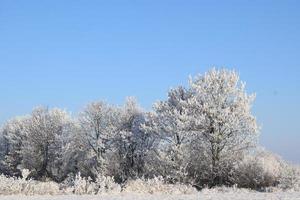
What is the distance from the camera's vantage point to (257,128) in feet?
137

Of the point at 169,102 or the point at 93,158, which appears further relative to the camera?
the point at 93,158

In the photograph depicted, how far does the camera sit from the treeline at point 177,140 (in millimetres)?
41625

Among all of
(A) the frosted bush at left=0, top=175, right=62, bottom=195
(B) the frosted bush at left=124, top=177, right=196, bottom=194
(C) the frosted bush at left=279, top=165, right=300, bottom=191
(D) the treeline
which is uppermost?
(D) the treeline

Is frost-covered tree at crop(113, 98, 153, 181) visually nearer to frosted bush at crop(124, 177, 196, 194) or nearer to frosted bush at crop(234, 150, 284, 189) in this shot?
frosted bush at crop(234, 150, 284, 189)

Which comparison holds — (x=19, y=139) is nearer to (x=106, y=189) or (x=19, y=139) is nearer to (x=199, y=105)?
(x=199, y=105)

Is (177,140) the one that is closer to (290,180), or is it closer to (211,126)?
(211,126)

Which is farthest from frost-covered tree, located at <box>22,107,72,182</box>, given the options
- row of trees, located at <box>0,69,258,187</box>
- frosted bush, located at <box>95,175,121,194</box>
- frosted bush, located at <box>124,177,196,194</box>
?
frosted bush, located at <box>124,177,196,194</box>

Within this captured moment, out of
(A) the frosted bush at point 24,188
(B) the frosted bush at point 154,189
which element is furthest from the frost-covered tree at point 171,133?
(A) the frosted bush at point 24,188

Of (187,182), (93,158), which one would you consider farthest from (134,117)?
(187,182)

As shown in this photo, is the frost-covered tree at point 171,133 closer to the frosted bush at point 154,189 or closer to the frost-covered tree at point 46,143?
the frosted bush at point 154,189

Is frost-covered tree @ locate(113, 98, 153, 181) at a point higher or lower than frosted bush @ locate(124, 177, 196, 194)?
higher

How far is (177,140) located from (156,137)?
4.16 metres

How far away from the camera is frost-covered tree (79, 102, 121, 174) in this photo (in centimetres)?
5719

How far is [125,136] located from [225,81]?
15.4 metres
